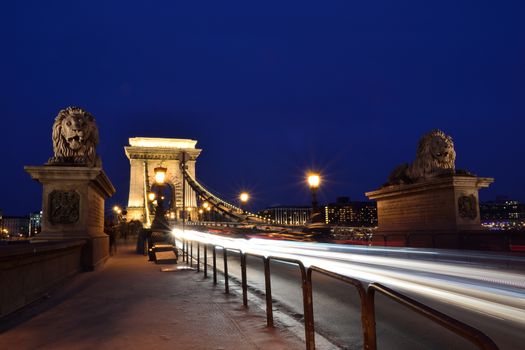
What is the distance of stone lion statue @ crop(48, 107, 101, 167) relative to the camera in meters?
11.8

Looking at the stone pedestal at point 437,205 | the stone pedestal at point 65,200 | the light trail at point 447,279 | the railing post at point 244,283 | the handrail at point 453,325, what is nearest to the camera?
the handrail at point 453,325

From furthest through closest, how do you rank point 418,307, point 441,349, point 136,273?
point 136,273, point 441,349, point 418,307

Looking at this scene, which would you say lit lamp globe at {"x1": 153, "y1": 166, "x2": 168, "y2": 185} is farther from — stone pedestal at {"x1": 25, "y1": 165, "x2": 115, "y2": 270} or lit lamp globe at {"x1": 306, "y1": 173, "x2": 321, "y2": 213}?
stone pedestal at {"x1": 25, "y1": 165, "x2": 115, "y2": 270}

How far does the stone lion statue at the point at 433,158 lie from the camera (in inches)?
730

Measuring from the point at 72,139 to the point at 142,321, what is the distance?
7.17m

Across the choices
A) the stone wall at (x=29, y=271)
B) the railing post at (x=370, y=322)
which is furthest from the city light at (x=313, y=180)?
the railing post at (x=370, y=322)

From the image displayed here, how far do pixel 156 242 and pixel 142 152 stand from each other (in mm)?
72525

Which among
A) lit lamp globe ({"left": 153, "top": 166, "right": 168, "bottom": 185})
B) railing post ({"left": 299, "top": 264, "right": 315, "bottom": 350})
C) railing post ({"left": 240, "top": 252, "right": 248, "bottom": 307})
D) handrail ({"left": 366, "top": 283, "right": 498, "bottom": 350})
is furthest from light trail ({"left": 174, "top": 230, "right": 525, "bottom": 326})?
lit lamp globe ({"left": 153, "top": 166, "right": 168, "bottom": 185})

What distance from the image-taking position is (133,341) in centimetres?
518

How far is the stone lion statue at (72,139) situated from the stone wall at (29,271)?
2575 millimetres

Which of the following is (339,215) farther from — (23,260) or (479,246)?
(23,260)

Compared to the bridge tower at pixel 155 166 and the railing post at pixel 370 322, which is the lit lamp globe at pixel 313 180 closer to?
the railing post at pixel 370 322

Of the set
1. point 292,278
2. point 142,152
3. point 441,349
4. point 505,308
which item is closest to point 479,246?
point 292,278

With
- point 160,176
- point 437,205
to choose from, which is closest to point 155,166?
point 160,176
